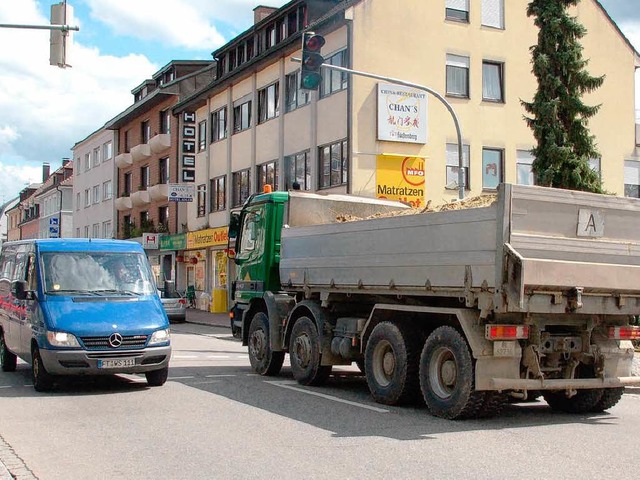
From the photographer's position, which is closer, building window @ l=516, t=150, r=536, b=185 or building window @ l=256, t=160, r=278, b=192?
building window @ l=516, t=150, r=536, b=185

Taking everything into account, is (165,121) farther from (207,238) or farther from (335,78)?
(335,78)

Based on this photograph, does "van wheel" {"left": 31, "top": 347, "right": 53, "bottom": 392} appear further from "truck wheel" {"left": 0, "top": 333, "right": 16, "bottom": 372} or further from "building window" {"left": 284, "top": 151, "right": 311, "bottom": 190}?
"building window" {"left": 284, "top": 151, "right": 311, "bottom": 190}

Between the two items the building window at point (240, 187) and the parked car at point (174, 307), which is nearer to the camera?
the parked car at point (174, 307)

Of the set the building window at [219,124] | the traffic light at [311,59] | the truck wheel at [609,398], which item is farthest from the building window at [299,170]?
the truck wheel at [609,398]

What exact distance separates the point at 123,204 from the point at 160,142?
8.68m

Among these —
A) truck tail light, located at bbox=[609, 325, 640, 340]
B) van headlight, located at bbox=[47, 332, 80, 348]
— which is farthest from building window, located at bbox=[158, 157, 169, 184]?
truck tail light, located at bbox=[609, 325, 640, 340]

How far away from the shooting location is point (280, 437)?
8.27m

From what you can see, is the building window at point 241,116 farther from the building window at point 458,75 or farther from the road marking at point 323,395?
the road marking at point 323,395

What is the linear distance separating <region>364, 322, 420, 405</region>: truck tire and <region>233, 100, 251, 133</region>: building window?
A: 26.7 m

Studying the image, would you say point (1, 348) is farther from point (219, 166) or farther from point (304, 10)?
point (219, 166)

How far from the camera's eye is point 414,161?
28.3 metres

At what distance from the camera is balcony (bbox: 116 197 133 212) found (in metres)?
53.4

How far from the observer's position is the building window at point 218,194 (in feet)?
129

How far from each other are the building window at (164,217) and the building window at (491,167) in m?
22.5
